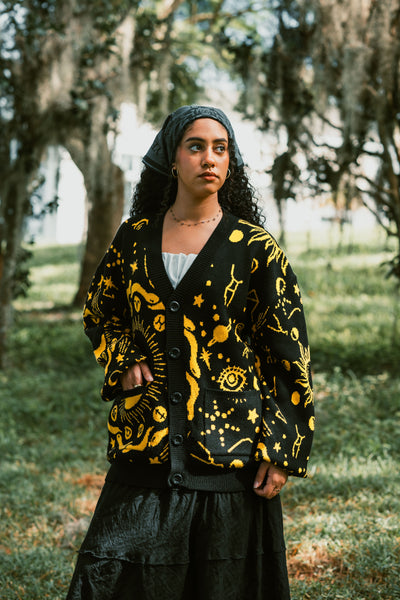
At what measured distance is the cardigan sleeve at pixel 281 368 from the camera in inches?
80.1

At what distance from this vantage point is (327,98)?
252 inches

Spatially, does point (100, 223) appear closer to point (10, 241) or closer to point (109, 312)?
point (10, 241)

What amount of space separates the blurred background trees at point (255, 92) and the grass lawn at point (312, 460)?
3.58 ft

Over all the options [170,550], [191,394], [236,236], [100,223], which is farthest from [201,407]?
[100,223]

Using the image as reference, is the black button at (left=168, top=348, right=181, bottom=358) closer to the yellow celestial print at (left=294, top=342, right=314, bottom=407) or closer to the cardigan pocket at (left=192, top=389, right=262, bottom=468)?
the cardigan pocket at (left=192, top=389, right=262, bottom=468)

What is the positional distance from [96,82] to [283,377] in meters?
5.89

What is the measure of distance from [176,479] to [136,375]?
0.31 metres

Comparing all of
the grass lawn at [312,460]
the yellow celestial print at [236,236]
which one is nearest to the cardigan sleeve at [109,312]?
the yellow celestial print at [236,236]

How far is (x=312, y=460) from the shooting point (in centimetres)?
479

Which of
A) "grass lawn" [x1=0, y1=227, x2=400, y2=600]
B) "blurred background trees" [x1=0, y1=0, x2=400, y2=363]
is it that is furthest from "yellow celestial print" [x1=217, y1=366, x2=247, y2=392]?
"blurred background trees" [x1=0, y1=0, x2=400, y2=363]

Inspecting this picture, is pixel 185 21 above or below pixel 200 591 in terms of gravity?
above

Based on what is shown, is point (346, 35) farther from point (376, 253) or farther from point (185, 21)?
point (376, 253)

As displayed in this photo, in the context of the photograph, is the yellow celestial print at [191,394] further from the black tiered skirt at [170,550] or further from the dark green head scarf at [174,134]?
the dark green head scarf at [174,134]

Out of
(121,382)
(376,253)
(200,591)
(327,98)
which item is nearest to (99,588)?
(200,591)
